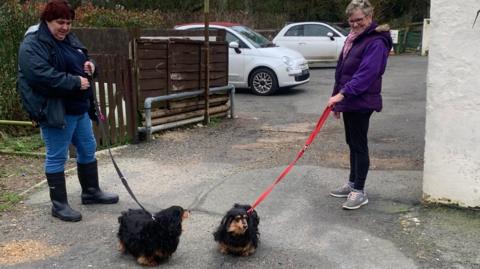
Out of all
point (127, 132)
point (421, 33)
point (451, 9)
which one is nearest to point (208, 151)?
point (127, 132)

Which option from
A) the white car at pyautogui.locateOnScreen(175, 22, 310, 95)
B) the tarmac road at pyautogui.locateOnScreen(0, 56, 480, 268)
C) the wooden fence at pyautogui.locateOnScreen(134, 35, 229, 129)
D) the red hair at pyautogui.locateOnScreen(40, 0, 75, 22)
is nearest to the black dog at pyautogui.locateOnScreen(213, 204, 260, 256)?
the tarmac road at pyautogui.locateOnScreen(0, 56, 480, 268)

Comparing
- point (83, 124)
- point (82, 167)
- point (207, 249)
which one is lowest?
point (207, 249)

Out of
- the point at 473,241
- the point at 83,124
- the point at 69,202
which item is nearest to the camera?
the point at 473,241

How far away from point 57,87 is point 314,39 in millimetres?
15503

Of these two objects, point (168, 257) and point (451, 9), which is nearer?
point (168, 257)

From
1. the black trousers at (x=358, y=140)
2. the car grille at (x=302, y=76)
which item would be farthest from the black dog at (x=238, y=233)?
the car grille at (x=302, y=76)

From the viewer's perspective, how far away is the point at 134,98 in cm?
772

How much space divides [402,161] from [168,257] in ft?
12.7

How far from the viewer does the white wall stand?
15.1 feet

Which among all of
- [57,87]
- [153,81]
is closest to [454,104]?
[57,87]

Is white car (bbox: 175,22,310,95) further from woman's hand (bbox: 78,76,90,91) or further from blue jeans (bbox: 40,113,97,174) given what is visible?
woman's hand (bbox: 78,76,90,91)

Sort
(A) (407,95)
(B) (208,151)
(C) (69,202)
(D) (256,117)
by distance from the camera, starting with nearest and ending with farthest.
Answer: (C) (69,202)
(B) (208,151)
(D) (256,117)
(A) (407,95)

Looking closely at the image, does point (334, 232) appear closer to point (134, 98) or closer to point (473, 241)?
point (473, 241)

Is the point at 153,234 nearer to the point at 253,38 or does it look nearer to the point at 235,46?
the point at 235,46
